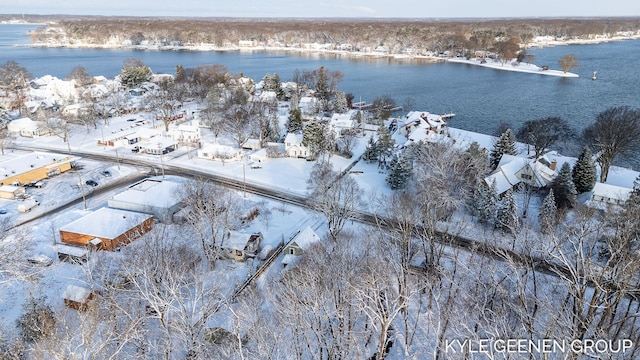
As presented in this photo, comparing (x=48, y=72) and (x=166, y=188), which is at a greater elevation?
(x=48, y=72)

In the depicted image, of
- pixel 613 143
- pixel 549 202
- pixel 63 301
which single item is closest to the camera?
pixel 63 301

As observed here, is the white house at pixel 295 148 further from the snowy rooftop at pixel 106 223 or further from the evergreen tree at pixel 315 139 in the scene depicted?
the snowy rooftop at pixel 106 223

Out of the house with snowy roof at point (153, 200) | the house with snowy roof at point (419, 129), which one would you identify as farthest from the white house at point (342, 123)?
the house with snowy roof at point (153, 200)

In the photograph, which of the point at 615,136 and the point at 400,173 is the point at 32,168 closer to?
the point at 400,173

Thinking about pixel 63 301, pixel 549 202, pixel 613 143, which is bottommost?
pixel 63 301

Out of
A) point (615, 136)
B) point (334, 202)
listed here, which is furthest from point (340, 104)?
point (334, 202)

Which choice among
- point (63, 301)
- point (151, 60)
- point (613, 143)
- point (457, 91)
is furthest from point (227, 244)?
point (151, 60)

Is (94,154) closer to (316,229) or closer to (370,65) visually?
(316,229)

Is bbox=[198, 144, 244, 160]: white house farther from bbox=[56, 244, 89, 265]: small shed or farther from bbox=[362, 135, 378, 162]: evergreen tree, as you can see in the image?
bbox=[56, 244, 89, 265]: small shed

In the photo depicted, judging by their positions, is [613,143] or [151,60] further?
[151,60]
